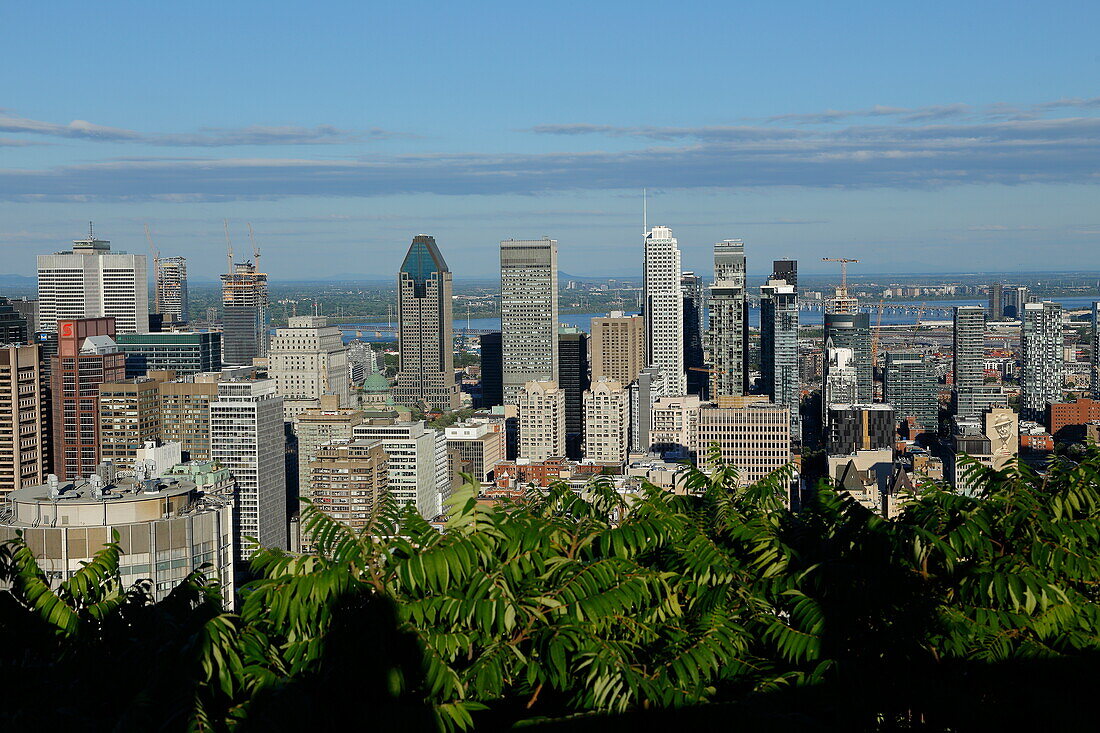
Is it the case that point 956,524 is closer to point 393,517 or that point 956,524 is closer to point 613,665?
point 613,665

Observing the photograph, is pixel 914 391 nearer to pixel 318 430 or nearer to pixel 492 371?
pixel 492 371

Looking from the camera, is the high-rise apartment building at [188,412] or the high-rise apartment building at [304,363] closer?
the high-rise apartment building at [188,412]

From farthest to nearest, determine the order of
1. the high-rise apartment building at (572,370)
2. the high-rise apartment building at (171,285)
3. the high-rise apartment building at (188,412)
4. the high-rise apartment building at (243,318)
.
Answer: the high-rise apartment building at (171,285), the high-rise apartment building at (243,318), the high-rise apartment building at (572,370), the high-rise apartment building at (188,412)

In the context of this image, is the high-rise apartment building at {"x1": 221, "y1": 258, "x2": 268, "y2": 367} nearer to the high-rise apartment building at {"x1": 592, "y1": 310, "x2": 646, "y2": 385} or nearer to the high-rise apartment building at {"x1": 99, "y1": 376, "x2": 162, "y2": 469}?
the high-rise apartment building at {"x1": 592, "y1": 310, "x2": 646, "y2": 385}

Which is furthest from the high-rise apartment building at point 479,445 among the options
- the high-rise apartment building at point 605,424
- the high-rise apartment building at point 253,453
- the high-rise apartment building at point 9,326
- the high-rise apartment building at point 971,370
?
the high-rise apartment building at point 971,370

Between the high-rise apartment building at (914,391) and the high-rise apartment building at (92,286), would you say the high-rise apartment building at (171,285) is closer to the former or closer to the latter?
the high-rise apartment building at (92,286)

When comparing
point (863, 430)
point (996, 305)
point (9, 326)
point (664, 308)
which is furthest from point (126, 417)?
point (996, 305)

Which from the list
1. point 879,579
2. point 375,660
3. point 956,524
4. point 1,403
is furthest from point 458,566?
point 1,403

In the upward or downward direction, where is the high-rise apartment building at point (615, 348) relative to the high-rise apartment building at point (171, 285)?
downward
